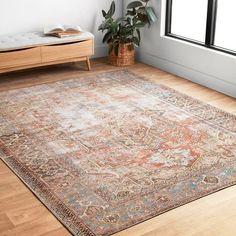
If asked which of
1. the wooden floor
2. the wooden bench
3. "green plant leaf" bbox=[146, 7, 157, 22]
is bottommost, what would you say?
the wooden floor

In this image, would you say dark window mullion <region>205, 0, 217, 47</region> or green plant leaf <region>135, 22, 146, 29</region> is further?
green plant leaf <region>135, 22, 146, 29</region>

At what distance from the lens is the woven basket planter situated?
18.0ft

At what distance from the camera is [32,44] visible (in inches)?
192

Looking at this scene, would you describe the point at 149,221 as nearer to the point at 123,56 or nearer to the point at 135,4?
the point at 123,56

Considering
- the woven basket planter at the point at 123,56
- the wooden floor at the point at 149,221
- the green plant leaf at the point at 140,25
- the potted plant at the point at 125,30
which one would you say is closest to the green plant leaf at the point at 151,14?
the potted plant at the point at 125,30

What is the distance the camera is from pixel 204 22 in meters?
4.92

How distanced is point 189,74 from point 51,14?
5.93ft

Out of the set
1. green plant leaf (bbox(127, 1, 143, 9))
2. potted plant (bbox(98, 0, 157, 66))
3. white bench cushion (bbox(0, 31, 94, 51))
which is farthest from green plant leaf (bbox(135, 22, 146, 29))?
white bench cushion (bbox(0, 31, 94, 51))

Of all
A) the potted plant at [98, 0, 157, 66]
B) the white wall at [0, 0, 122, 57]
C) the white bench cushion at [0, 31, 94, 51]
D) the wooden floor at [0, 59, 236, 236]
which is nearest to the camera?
the wooden floor at [0, 59, 236, 236]

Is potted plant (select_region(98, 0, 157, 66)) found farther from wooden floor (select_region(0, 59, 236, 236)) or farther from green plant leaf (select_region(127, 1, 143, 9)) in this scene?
wooden floor (select_region(0, 59, 236, 236))

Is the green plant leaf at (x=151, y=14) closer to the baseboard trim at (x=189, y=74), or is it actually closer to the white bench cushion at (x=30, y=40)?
the baseboard trim at (x=189, y=74)

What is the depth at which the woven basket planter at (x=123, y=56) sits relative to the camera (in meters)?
5.48

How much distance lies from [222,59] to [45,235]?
113 inches

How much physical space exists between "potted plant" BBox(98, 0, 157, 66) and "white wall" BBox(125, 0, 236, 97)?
0.14 m
